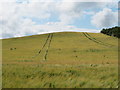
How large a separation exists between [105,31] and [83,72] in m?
130

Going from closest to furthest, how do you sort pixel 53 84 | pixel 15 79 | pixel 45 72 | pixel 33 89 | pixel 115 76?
pixel 33 89 → pixel 53 84 → pixel 15 79 → pixel 115 76 → pixel 45 72

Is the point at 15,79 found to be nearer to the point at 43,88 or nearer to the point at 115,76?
the point at 43,88

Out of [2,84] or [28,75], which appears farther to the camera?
[28,75]

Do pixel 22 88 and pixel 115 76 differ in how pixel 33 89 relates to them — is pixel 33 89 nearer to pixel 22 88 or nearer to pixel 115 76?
pixel 22 88

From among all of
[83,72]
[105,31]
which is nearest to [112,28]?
[105,31]

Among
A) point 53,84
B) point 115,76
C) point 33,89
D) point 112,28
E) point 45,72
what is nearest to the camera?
point 33,89

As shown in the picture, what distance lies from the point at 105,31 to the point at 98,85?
132m

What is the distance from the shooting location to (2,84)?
19.0 feet

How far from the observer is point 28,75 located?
7.04m

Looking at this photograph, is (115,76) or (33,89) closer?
(33,89)

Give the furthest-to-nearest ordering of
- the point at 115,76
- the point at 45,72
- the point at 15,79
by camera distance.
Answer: the point at 45,72 < the point at 115,76 < the point at 15,79

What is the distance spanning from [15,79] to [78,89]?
2.22 metres

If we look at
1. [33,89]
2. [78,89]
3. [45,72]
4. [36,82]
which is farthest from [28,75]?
[78,89]

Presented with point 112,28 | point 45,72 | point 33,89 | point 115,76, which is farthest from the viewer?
point 112,28
